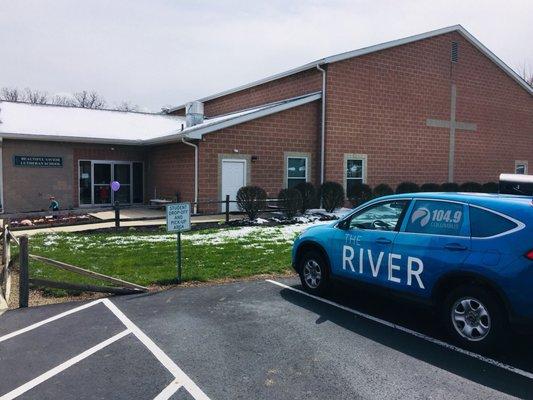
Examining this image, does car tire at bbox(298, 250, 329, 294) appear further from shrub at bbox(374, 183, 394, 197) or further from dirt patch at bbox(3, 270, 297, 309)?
shrub at bbox(374, 183, 394, 197)

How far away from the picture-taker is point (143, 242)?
12.4 metres

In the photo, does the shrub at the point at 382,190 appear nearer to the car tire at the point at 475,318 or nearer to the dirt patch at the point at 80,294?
the dirt patch at the point at 80,294

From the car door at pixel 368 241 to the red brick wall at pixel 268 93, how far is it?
14.4 meters

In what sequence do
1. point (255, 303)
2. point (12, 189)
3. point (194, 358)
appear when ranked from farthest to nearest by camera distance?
point (12, 189)
point (255, 303)
point (194, 358)

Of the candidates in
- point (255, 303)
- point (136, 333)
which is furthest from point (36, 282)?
point (255, 303)

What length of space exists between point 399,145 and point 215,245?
44.4 ft

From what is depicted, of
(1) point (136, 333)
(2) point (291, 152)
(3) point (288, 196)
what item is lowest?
(1) point (136, 333)

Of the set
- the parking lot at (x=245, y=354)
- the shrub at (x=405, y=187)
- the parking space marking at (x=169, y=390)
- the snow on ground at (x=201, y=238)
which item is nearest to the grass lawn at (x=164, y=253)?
the snow on ground at (x=201, y=238)

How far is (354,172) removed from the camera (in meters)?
21.3

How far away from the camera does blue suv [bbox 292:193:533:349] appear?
483 centimetres

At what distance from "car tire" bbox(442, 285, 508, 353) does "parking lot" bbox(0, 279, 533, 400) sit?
0.14 metres

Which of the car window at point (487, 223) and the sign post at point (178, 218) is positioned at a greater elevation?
the car window at point (487, 223)

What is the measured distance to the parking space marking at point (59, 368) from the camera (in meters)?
4.26

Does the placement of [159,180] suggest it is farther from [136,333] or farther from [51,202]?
[136,333]
